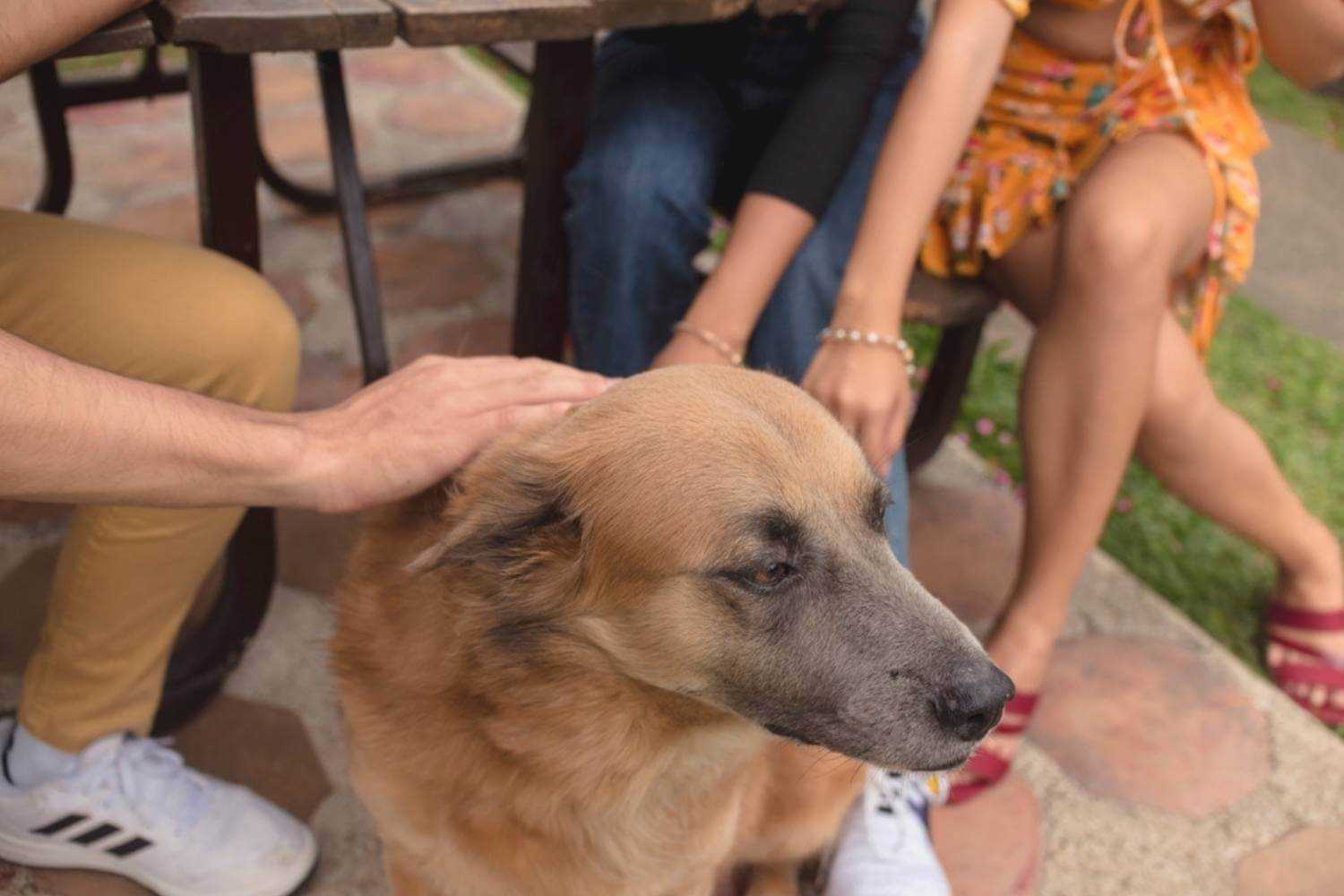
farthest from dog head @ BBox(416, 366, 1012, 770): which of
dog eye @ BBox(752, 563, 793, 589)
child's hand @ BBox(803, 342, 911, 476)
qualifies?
child's hand @ BBox(803, 342, 911, 476)

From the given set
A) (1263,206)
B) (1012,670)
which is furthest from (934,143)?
(1263,206)

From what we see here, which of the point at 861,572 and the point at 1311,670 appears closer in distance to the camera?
the point at 861,572

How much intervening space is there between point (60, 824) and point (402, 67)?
4.29 metres

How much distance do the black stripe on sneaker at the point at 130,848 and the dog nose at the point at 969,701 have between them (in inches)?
50.4

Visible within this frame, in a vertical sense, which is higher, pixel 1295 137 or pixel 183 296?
pixel 183 296

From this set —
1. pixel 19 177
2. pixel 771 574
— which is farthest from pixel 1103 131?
pixel 19 177

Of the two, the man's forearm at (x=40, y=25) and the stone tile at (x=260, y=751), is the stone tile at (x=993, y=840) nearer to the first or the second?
the stone tile at (x=260, y=751)

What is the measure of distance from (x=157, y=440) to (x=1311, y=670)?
2.54 metres

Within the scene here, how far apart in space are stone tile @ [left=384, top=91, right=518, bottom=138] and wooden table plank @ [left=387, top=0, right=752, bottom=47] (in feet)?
10.0

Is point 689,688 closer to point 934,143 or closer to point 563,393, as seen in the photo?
point 563,393

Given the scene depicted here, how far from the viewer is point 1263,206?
16.8 ft

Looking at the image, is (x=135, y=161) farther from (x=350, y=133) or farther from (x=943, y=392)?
(x=943, y=392)

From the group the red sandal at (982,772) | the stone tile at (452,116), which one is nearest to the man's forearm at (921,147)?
the red sandal at (982,772)

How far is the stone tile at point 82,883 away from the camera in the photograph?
71.2 inches
